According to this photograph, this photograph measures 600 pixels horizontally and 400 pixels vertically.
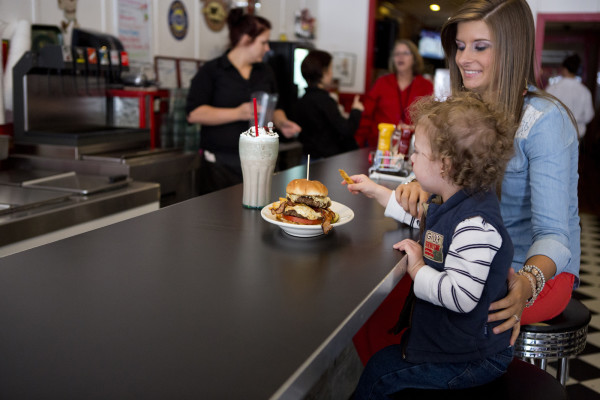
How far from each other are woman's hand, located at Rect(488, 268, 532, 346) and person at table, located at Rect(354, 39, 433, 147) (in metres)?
3.09

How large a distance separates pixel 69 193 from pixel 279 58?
11.2 ft

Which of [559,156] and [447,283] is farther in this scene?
[559,156]

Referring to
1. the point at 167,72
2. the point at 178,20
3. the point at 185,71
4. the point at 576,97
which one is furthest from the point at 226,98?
the point at 576,97

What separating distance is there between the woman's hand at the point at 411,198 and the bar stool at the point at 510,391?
1.49ft

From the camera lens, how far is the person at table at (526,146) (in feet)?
4.84

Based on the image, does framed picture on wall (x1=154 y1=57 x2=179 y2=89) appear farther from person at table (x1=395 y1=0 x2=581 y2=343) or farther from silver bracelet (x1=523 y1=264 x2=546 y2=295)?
silver bracelet (x1=523 y1=264 x2=546 y2=295)

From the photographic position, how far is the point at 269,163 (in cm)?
164

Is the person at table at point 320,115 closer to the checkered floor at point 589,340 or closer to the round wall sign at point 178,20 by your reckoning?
the round wall sign at point 178,20

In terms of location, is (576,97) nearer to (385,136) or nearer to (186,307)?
(385,136)

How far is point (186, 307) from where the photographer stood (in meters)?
0.92

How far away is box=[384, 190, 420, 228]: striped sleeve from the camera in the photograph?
1.54 m

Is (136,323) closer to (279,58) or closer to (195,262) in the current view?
(195,262)

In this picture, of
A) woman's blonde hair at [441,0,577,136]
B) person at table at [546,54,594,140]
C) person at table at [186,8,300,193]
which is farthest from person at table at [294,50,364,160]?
person at table at [546,54,594,140]

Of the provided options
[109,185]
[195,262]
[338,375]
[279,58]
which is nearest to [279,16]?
[279,58]
